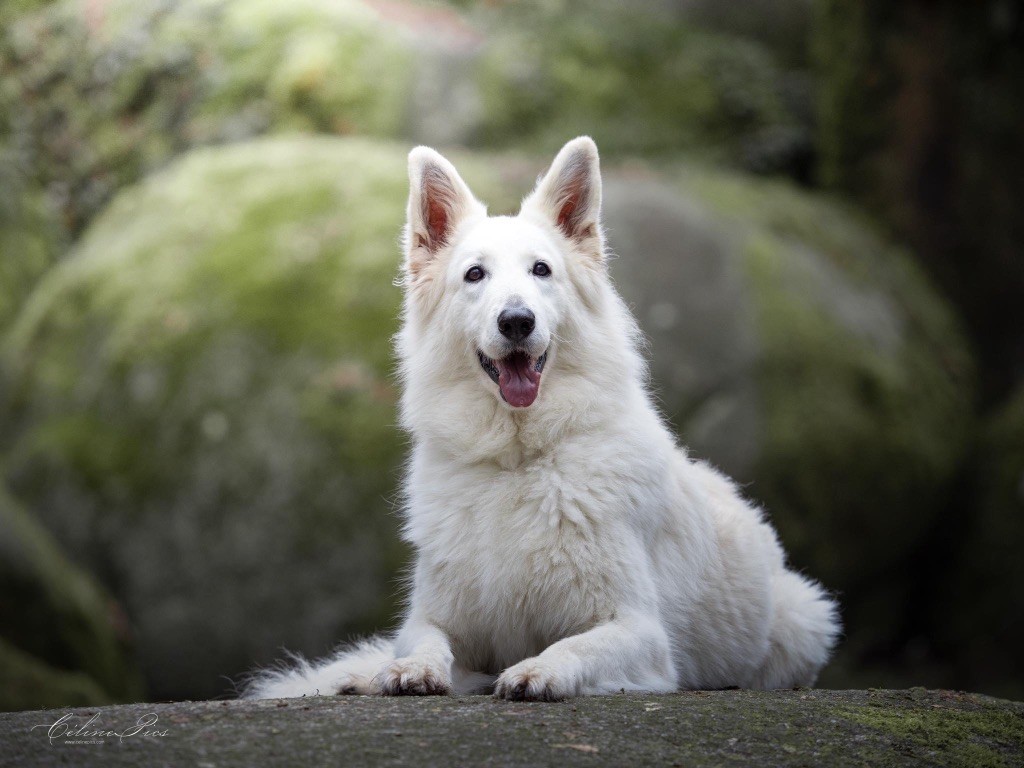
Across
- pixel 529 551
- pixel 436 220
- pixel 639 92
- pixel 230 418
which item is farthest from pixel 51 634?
pixel 639 92

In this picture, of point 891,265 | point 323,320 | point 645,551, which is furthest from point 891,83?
point 645,551

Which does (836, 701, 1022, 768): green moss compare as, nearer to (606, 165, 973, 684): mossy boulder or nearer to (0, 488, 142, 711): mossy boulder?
(606, 165, 973, 684): mossy boulder

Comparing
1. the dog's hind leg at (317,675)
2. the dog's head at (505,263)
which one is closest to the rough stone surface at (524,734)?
the dog's hind leg at (317,675)

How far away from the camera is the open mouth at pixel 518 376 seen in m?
4.79

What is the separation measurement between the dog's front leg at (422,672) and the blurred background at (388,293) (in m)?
4.62

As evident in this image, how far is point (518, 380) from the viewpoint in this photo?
481 centimetres

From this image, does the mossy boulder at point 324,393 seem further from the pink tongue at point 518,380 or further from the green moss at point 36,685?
the pink tongue at point 518,380

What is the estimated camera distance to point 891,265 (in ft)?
39.1

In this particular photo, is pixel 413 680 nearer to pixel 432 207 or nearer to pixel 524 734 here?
pixel 524 734

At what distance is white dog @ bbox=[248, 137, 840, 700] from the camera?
4527mm

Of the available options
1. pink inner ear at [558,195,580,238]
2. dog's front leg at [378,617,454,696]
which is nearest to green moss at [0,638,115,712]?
dog's front leg at [378,617,454,696]

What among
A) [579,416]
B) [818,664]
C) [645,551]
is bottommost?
[818,664]

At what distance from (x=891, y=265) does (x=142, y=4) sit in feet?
32.2

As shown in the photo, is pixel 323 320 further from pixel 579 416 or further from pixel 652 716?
pixel 652 716
